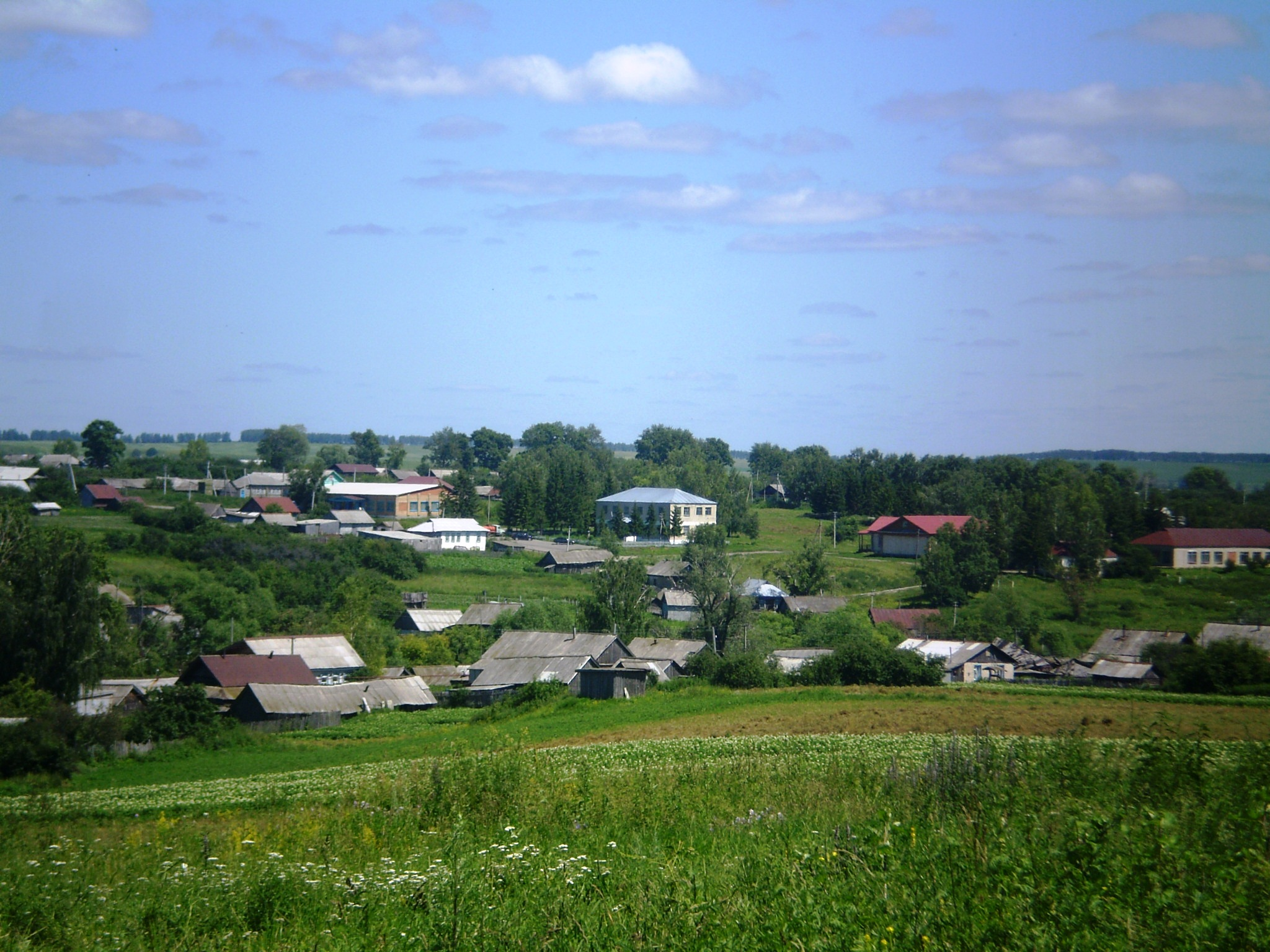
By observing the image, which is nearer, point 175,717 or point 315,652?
point 175,717

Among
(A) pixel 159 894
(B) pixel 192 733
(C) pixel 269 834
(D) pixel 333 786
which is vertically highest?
(A) pixel 159 894

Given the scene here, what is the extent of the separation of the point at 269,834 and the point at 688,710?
23.2 meters

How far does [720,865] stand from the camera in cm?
654

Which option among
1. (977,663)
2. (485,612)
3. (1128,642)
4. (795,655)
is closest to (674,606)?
(485,612)

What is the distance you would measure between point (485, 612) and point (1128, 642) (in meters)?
32.6

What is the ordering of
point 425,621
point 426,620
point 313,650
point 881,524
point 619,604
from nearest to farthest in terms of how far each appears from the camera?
point 313,650 < point 619,604 < point 425,621 < point 426,620 < point 881,524

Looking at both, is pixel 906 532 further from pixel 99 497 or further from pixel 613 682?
pixel 99 497

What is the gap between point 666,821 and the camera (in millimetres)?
8773

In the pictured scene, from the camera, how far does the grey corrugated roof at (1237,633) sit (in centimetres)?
3550

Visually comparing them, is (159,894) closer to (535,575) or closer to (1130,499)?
(535,575)

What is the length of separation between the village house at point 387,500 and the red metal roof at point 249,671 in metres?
61.4

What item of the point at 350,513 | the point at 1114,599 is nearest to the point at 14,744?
the point at 1114,599

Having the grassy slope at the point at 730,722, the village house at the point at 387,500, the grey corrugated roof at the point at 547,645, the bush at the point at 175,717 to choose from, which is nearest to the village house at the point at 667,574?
the grey corrugated roof at the point at 547,645

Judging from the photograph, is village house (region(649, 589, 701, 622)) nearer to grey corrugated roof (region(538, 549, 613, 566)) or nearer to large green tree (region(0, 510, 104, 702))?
A: grey corrugated roof (region(538, 549, 613, 566))
